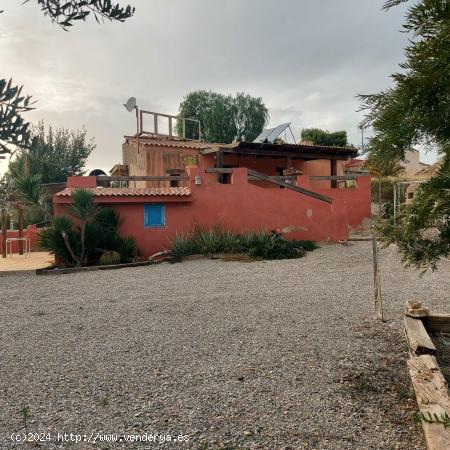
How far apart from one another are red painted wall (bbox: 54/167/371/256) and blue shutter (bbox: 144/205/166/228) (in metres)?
0.13

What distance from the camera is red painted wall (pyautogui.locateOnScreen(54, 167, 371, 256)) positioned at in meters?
13.3

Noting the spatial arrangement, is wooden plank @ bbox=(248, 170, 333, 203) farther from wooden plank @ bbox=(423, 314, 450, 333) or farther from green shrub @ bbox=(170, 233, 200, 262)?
wooden plank @ bbox=(423, 314, 450, 333)

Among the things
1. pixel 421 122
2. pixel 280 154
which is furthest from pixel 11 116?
pixel 280 154

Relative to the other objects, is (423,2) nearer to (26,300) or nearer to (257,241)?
(26,300)

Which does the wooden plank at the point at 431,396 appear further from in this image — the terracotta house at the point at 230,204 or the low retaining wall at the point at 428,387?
the terracotta house at the point at 230,204

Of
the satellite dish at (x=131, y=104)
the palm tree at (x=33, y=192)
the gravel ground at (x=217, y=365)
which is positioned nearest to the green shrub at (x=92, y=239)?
the palm tree at (x=33, y=192)

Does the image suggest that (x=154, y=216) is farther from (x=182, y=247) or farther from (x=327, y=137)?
(x=327, y=137)

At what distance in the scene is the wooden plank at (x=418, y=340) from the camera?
11.8ft

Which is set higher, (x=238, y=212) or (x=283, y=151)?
(x=283, y=151)

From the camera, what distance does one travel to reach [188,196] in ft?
44.7

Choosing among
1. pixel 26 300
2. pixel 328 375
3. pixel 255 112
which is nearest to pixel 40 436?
pixel 328 375

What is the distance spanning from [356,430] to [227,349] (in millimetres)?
1958

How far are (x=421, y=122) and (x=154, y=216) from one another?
449 inches

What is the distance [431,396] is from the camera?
2.77 meters
